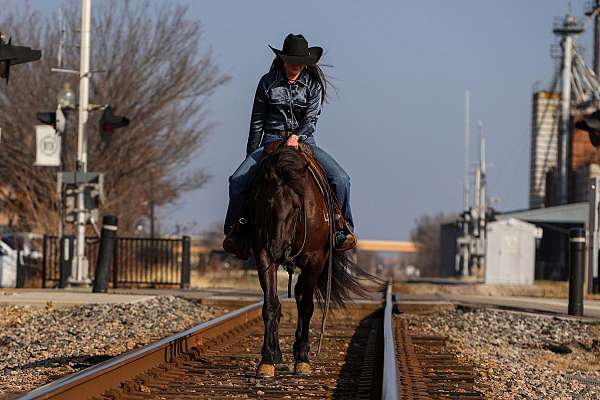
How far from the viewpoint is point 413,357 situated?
10570 mm

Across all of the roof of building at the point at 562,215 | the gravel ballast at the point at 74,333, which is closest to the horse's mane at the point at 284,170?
the gravel ballast at the point at 74,333

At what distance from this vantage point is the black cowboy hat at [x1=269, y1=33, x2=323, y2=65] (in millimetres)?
9906

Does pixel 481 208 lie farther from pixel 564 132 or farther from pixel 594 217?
pixel 594 217

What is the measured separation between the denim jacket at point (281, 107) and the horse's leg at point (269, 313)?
52.2 inches

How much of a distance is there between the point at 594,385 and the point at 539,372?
1.67 ft

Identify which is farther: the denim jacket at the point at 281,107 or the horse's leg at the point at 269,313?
the denim jacket at the point at 281,107

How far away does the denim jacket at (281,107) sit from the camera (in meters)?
9.98

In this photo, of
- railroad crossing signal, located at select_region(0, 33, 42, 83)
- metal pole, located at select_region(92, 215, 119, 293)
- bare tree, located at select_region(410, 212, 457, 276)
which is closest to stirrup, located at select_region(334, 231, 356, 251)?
railroad crossing signal, located at select_region(0, 33, 42, 83)

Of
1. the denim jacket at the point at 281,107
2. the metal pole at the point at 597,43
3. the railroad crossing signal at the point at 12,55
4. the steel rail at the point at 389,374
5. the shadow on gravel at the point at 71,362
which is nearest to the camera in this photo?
the steel rail at the point at 389,374

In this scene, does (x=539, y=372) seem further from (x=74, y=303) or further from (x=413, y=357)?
(x=74, y=303)

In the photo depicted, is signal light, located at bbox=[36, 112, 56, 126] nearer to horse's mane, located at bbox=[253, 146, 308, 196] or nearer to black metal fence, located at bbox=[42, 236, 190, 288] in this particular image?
black metal fence, located at bbox=[42, 236, 190, 288]

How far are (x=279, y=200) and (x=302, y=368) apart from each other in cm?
139

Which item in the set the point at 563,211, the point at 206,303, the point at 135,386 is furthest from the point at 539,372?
the point at 563,211

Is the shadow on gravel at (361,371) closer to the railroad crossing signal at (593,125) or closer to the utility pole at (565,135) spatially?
the railroad crossing signal at (593,125)
